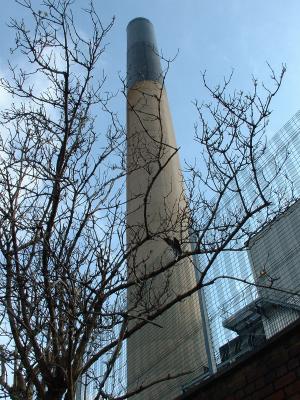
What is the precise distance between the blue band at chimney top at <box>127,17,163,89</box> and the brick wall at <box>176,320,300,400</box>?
13.6 meters

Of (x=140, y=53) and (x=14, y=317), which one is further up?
(x=140, y=53)

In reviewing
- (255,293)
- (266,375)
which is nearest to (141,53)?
(255,293)

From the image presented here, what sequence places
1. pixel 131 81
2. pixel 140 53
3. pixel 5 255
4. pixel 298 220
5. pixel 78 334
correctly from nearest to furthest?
pixel 78 334 → pixel 5 255 → pixel 298 220 → pixel 131 81 → pixel 140 53

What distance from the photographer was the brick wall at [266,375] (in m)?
3.73

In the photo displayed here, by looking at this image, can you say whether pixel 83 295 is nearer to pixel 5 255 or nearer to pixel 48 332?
pixel 48 332

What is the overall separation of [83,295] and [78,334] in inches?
25.6

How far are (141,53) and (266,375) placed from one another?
54.6 feet

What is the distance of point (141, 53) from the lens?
19188mm

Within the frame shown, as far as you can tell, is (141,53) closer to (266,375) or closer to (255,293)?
(255,293)

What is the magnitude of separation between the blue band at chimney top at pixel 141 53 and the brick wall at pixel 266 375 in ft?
44.7

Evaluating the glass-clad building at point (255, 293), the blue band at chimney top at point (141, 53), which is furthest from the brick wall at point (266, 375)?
the blue band at chimney top at point (141, 53)

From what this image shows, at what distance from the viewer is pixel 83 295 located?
5.21 m

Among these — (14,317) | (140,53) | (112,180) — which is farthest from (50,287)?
(140,53)

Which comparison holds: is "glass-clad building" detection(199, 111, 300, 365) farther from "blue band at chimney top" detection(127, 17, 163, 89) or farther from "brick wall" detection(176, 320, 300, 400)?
"blue band at chimney top" detection(127, 17, 163, 89)
